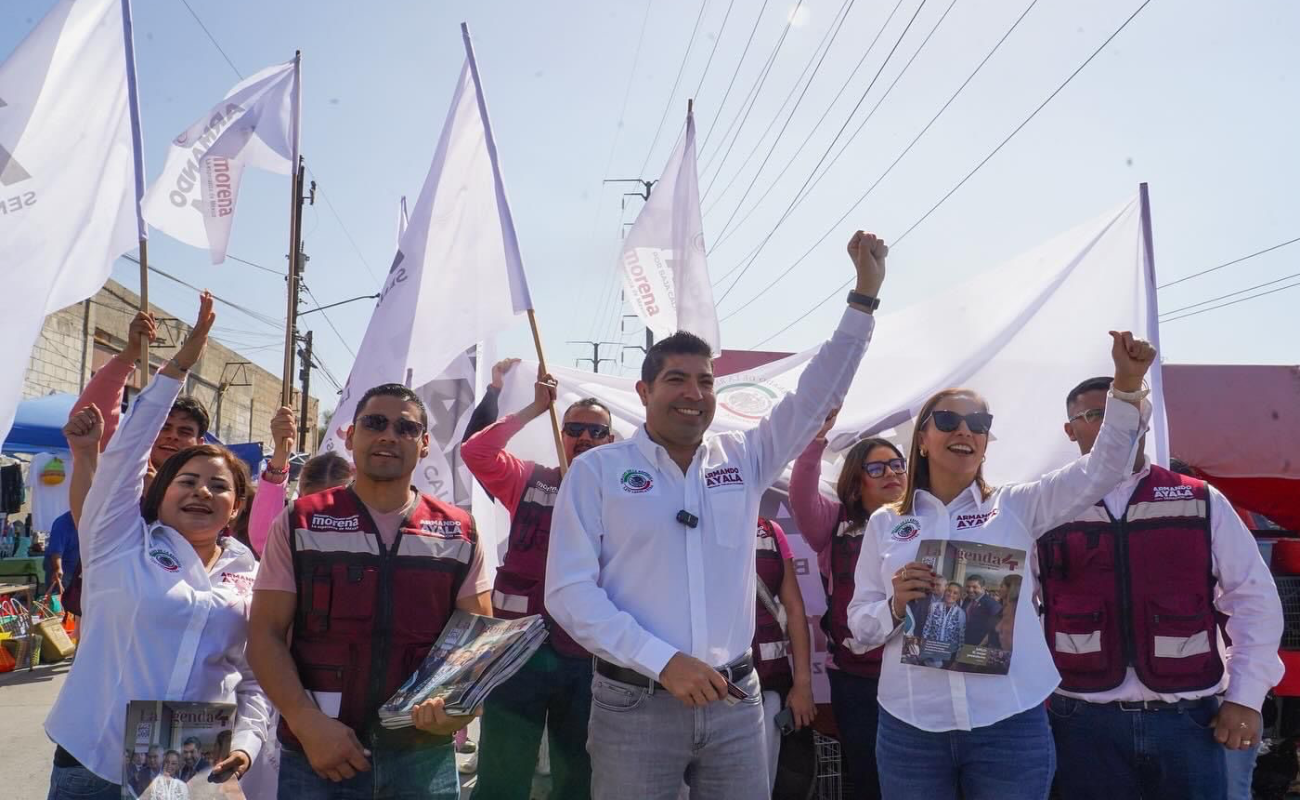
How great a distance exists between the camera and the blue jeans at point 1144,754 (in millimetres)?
3100

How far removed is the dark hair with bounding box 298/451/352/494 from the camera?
4.62 metres

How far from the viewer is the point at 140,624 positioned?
2691mm

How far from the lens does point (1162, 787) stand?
3.13 m

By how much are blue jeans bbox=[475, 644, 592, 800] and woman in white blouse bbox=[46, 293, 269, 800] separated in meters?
1.35

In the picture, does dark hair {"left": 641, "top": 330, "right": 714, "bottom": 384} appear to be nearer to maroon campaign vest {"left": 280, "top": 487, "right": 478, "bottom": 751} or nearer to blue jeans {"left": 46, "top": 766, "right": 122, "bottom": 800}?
maroon campaign vest {"left": 280, "top": 487, "right": 478, "bottom": 751}

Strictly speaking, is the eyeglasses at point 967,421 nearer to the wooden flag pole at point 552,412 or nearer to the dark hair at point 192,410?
the wooden flag pole at point 552,412

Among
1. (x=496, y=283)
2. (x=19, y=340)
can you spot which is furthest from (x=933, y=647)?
(x=19, y=340)

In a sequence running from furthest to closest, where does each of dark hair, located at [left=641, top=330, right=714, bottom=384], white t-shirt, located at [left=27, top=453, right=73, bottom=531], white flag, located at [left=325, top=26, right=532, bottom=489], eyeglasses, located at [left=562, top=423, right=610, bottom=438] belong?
white t-shirt, located at [left=27, top=453, right=73, bottom=531]
white flag, located at [left=325, top=26, right=532, bottom=489]
eyeglasses, located at [left=562, top=423, right=610, bottom=438]
dark hair, located at [left=641, top=330, right=714, bottom=384]

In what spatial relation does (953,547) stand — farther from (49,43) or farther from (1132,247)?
(49,43)

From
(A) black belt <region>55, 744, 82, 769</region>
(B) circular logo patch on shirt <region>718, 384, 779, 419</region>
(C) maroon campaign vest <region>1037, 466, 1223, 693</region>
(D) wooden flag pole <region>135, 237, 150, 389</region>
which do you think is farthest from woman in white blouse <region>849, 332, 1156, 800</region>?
(D) wooden flag pole <region>135, 237, 150, 389</region>

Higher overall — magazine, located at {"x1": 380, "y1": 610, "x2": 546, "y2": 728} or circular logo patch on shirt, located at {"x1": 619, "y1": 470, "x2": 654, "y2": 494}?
circular logo patch on shirt, located at {"x1": 619, "y1": 470, "x2": 654, "y2": 494}

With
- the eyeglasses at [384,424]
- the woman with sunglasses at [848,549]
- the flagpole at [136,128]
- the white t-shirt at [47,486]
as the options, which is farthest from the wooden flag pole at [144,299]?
the white t-shirt at [47,486]

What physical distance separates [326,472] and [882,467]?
106 inches

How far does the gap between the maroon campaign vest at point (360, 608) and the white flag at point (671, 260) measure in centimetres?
322
